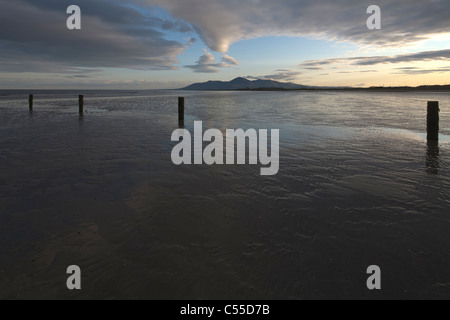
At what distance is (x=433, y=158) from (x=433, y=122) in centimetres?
454

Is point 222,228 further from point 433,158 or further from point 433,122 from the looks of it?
point 433,122

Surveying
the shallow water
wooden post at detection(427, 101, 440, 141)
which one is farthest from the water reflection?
wooden post at detection(427, 101, 440, 141)

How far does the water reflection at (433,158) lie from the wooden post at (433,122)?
1.93 feet

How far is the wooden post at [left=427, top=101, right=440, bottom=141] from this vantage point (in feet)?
37.9

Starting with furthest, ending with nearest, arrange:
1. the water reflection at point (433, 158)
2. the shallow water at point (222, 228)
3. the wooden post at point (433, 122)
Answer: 1. the wooden post at point (433, 122)
2. the water reflection at point (433, 158)
3. the shallow water at point (222, 228)

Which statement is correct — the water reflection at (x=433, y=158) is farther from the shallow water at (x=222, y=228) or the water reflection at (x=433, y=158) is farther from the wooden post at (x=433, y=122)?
the wooden post at (x=433, y=122)

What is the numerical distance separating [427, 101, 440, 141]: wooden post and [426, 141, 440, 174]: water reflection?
589 millimetres

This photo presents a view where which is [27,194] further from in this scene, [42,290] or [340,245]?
[340,245]

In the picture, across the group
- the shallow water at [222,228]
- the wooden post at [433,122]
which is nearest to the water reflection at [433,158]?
the shallow water at [222,228]

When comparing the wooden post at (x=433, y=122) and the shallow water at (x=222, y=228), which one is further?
the wooden post at (x=433, y=122)

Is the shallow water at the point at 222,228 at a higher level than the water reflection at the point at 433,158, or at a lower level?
lower

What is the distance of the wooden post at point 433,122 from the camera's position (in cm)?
1156
